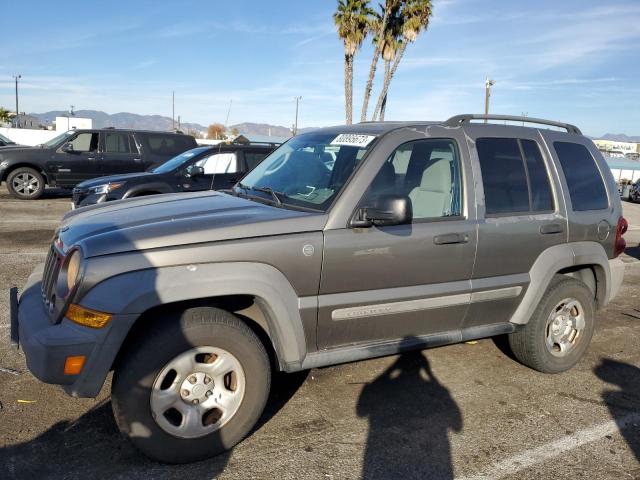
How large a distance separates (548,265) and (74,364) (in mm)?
3260

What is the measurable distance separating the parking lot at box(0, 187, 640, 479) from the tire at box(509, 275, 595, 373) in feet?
0.48

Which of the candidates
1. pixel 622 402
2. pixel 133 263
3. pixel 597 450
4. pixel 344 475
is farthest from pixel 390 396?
pixel 133 263

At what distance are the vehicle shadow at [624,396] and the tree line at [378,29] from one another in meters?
21.7

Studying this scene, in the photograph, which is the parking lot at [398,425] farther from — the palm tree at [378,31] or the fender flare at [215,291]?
the palm tree at [378,31]

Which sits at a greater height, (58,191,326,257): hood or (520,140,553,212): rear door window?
(520,140,553,212): rear door window

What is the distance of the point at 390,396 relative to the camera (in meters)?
3.94

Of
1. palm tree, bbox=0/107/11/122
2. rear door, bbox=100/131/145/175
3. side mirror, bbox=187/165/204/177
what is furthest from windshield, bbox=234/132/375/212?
palm tree, bbox=0/107/11/122

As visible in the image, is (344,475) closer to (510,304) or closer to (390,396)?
(390,396)

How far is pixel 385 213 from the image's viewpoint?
323 centimetres

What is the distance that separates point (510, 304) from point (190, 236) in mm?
2422

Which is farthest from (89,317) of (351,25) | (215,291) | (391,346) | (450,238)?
(351,25)

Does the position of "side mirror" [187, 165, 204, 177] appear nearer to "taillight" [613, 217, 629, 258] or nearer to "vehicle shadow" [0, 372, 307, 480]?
"vehicle shadow" [0, 372, 307, 480]

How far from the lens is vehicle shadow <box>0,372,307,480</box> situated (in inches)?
114

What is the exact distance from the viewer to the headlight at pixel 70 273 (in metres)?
2.79
